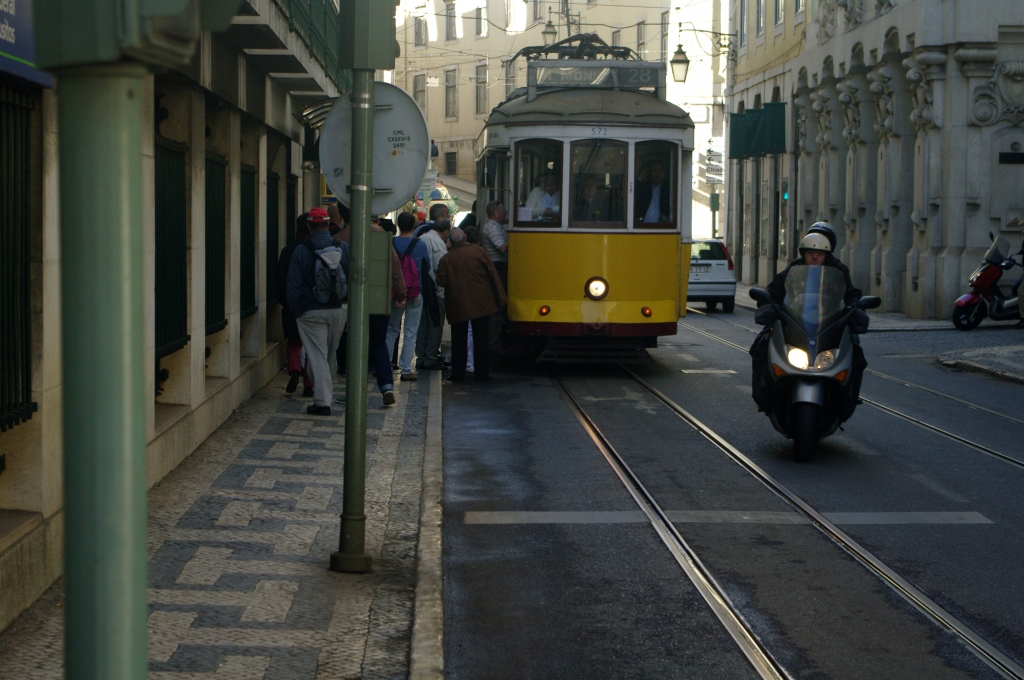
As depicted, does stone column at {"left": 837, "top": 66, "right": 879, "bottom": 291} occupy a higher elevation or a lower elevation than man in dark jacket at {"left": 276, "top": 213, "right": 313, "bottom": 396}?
higher

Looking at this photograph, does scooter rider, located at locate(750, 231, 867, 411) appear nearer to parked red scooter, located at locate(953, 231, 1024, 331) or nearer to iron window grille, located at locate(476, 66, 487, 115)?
parked red scooter, located at locate(953, 231, 1024, 331)

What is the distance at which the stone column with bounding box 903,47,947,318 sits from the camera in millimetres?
25344

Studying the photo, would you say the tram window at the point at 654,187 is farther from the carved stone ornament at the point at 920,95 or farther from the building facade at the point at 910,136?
the carved stone ornament at the point at 920,95

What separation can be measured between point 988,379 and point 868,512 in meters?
8.66

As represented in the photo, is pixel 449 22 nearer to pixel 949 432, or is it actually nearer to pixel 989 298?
pixel 989 298

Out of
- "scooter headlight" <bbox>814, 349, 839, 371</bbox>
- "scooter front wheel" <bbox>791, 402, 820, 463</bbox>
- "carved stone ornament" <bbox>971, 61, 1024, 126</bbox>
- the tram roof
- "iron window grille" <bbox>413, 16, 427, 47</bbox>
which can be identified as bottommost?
"scooter front wheel" <bbox>791, 402, 820, 463</bbox>

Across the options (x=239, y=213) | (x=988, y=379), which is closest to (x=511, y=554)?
(x=239, y=213)

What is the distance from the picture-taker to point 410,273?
14.8 metres

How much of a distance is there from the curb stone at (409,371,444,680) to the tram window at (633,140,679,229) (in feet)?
19.8

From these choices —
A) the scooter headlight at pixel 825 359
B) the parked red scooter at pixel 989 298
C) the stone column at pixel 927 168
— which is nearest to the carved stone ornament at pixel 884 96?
the stone column at pixel 927 168

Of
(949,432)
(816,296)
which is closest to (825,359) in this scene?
(816,296)

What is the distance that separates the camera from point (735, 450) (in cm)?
1046

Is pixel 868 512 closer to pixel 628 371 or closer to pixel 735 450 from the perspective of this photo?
pixel 735 450

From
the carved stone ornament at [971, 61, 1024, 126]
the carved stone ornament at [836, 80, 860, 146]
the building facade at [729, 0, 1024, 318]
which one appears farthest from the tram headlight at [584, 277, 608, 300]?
the carved stone ornament at [836, 80, 860, 146]
